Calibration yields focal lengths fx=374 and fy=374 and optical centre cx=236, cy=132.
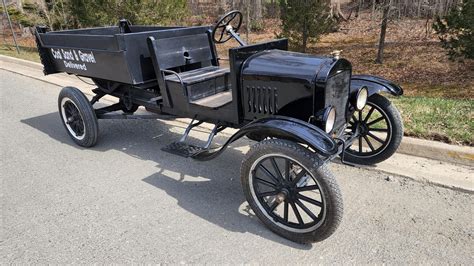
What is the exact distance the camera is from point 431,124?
4359 millimetres

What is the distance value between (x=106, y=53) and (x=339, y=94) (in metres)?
2.54

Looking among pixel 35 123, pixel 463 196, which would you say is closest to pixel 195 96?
pixel 463 196

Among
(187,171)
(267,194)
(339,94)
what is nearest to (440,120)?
(339,94)

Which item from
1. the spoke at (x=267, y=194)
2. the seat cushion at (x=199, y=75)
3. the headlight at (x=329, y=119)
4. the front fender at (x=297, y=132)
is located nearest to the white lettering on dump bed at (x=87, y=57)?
the seat cushion at (x=199, y=75)

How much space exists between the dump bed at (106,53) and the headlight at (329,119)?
2.10 m

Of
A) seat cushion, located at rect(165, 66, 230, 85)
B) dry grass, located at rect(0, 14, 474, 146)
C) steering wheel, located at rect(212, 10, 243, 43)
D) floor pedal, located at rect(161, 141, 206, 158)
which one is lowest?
dry grass, located at rect(0, 14, 474, 146)

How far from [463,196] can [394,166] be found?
27.7 inches

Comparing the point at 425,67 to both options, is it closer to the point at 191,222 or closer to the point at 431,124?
the point at 431,124

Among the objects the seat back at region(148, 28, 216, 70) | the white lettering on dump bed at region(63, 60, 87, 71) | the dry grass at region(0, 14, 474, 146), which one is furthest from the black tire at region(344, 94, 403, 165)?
the white lettering on dump bed at region(63, 60, 87, 71)

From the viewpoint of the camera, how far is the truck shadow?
3191 mm

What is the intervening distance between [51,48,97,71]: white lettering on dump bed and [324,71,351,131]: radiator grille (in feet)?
9.02

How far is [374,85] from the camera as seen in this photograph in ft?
12.2

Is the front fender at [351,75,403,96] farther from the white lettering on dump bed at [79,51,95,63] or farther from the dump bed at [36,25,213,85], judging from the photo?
the white lettering on dump bed at [79,51,95,63]

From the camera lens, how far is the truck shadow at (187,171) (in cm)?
319
